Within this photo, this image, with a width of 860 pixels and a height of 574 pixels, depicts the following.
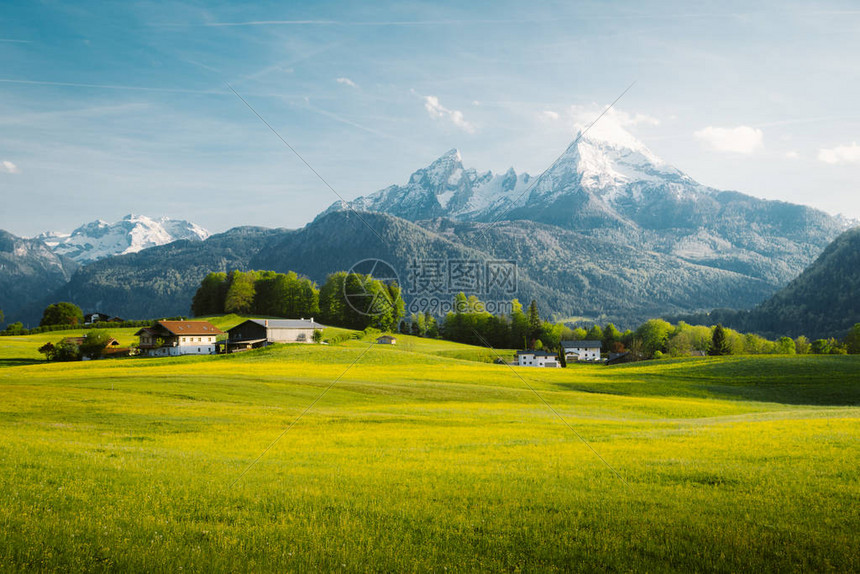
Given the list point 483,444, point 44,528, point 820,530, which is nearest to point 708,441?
point 483,444

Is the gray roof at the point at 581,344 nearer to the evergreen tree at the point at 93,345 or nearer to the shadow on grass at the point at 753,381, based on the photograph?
the shadow on grass at the point at 753,381

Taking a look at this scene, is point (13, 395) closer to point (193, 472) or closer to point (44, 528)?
point (193, 472)

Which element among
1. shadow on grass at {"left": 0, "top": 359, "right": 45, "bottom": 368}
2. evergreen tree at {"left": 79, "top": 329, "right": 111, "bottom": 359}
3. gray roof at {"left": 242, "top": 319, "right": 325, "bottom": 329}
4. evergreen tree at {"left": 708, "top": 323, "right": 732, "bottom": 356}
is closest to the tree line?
evergreen tree at {"left": 708, "top": 323, "right": 732, "bottom": 356}

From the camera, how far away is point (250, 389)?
41.1 meters

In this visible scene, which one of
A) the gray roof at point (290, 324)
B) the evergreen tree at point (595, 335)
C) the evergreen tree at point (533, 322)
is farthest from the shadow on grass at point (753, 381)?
the evergreen tree at point (595, 335)

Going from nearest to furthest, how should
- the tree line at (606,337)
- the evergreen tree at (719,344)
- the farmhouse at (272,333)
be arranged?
the farmhouse at (272,333) < the tree line at (606,337) < the evergreen tree at (719,344)

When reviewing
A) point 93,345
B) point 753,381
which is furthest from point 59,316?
point 753,381

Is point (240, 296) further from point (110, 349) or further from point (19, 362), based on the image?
point (19, 362)

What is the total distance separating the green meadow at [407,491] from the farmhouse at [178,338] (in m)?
72.1

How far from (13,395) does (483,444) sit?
28541mm

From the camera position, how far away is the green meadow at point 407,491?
8273mm

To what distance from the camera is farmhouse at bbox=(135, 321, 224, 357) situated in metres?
101

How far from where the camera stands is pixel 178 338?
103 metres

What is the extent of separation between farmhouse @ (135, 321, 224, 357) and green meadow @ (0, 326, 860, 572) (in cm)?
7213
